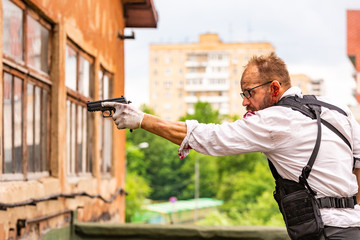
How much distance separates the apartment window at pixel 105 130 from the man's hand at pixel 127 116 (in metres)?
6.28

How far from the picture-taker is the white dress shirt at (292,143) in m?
3.36

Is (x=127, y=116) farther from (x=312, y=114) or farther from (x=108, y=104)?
(x=312, y=114)

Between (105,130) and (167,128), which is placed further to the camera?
(105,130)

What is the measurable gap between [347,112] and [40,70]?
12.1 feet

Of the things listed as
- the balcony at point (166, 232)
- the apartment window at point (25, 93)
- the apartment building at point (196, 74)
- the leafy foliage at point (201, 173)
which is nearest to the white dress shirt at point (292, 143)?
the apartment window at point (25, 93)

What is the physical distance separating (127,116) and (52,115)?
11.2 feet

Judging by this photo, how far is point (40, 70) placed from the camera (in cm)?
644

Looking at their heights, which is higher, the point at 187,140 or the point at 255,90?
the point at 255,90

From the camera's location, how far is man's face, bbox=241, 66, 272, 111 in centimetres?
355

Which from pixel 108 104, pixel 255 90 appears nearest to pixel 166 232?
pixel 108 104

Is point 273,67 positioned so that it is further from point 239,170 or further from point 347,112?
point 239,170

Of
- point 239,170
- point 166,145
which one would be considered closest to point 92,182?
point 239,170

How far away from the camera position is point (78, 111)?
8.17 meters

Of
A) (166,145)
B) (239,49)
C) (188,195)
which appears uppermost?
(239,49)
